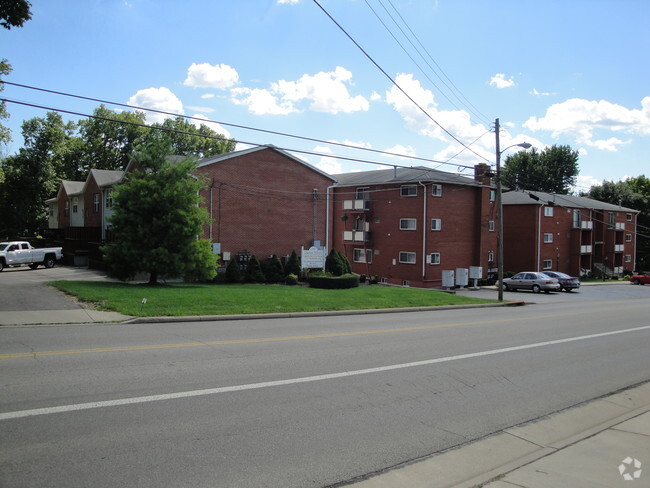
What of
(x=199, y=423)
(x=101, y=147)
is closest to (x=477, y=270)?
(x=199, y=423)

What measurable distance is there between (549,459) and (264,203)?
3109cm

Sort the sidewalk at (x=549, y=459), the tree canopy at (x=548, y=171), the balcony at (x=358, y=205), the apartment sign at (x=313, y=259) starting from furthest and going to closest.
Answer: the tree canopy at (x=548, y=171) < the balcony at (x=358, y=205) < the apartment sign at (x=313, y=259) < the sidewalk at (x=549, y=459)

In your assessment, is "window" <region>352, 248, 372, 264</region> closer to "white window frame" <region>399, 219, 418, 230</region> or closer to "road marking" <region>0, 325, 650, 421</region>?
"white window frame" <region>399, 219, 418, 230</region>

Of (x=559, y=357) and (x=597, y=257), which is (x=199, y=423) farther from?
(x=597, y=257)

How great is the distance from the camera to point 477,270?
41625mm

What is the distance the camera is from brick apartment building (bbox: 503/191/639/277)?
50469mm

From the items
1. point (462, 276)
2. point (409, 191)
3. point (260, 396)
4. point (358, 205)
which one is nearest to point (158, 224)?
point (260, 396)

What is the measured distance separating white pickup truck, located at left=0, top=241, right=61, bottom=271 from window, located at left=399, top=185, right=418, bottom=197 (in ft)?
87.8

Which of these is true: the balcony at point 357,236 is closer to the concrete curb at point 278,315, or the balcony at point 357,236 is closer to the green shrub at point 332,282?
the green shrub at point 332,282

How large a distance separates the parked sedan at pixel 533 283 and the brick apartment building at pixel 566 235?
7.50m

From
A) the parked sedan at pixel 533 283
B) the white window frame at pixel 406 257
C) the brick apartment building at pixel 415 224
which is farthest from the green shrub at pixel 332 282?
the parked sedan at pixel 533 283

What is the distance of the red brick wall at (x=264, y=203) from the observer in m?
33.3

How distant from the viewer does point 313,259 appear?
32.3 m

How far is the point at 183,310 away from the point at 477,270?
31.4 m
